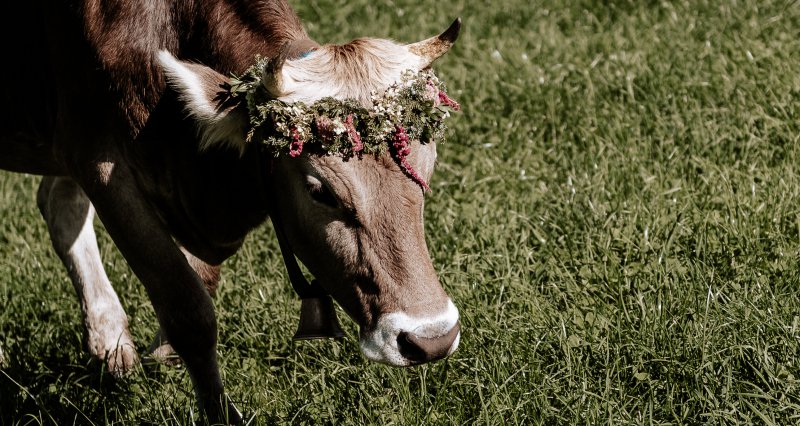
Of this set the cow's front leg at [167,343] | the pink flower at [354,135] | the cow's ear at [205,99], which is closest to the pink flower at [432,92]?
the pink flower at [354,135]

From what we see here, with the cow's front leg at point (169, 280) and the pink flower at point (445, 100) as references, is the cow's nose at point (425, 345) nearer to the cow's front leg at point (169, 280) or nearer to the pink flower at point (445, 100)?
the pink flower at point (445, 100)

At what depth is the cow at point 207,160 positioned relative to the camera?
343 centimetres

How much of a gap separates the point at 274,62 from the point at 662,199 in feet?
7.70

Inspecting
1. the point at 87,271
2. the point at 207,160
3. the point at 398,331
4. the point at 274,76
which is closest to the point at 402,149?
the point at 274,76

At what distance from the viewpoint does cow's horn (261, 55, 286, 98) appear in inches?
131

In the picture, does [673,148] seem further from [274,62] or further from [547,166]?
[274,62]

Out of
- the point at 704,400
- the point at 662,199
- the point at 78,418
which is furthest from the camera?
the point at 662,199

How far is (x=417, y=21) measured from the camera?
8.41 metres

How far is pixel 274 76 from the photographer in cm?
338

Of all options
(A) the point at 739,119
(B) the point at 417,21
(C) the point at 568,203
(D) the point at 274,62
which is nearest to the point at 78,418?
(D) the point at 274,62

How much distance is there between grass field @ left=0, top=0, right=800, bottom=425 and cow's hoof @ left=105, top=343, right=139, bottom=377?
0.11m

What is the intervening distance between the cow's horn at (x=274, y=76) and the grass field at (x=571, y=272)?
116 centimetres

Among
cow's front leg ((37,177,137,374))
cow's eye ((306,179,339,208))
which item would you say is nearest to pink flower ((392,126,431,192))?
cow's eye ((306,179,339,208))

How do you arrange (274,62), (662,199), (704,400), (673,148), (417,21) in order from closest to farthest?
(274,62) < (704,400) < (662,199) < (673,148) < (417,21)
